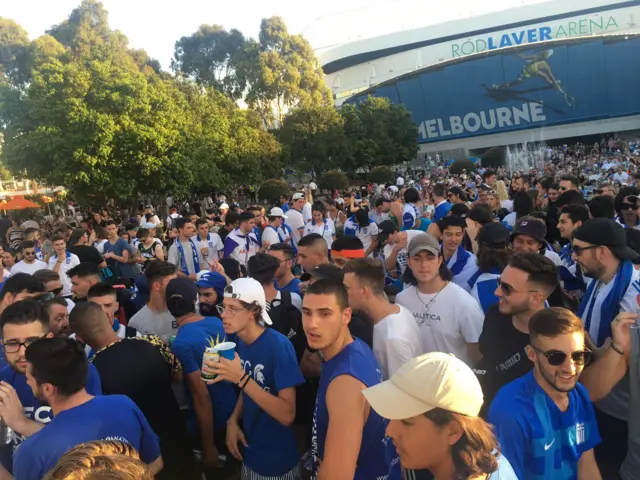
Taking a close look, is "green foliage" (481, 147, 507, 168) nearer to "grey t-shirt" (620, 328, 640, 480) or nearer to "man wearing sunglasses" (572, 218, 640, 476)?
"man wearing sunglasses" (572, 218, 640, 476)

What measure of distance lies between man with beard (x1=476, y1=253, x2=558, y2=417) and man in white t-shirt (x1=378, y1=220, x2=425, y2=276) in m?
2.35

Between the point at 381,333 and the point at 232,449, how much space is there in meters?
1.14

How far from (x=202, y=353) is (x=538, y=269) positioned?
2.35m

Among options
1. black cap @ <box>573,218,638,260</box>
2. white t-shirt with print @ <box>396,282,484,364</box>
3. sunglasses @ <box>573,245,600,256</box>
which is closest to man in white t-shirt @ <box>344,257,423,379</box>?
A: white t-shirt with print @ <box>396,282,484,364</box>

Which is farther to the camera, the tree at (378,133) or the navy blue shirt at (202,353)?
the tree at (378,133)

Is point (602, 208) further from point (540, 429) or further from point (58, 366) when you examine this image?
point (58, 366)

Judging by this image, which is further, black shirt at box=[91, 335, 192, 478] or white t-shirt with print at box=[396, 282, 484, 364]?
white t-shirt with print at box=[396, 282, 484, 364]

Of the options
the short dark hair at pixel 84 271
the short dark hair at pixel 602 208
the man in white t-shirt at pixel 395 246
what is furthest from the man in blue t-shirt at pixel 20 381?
the short dark hair at pixel 602 208

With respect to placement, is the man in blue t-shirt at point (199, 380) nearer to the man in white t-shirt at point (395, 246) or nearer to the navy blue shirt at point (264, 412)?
the navy blue shirt at point (264, 412)

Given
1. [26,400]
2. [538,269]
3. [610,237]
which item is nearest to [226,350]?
[26,400]

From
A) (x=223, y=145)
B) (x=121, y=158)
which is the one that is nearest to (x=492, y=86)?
(x=223, y=145)

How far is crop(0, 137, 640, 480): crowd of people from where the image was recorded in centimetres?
172

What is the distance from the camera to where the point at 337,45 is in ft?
268

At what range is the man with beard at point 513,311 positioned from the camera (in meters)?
2.97
